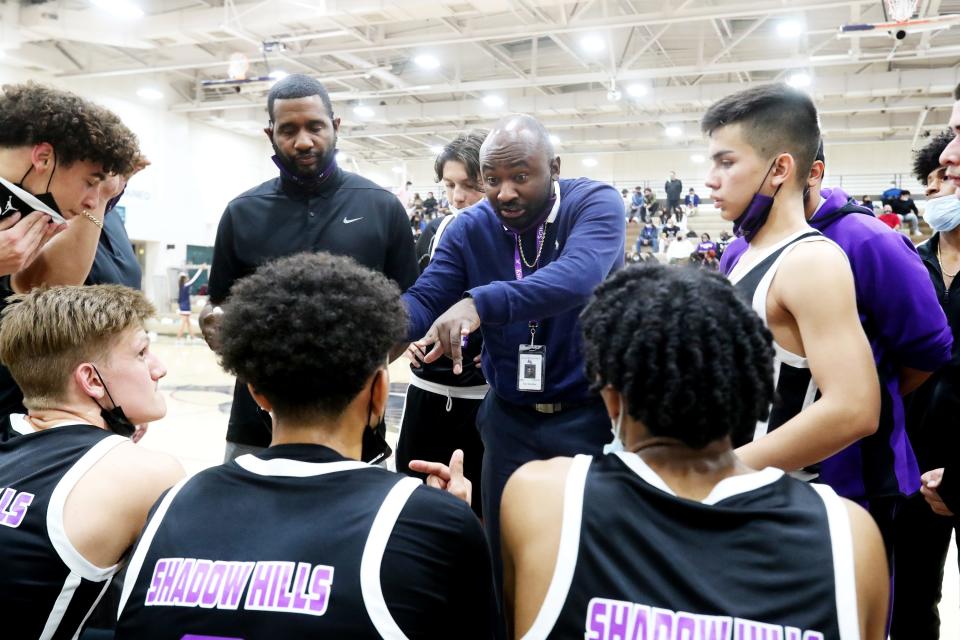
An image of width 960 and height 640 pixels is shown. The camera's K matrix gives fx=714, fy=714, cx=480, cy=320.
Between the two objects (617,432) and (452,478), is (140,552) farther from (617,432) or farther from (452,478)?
(617,432)

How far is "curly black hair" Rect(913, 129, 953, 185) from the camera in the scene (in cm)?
332

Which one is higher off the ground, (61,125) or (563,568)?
(61,125)

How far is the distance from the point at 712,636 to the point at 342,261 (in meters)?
0.95

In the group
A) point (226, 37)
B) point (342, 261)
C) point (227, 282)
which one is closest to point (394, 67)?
point (226, 37)

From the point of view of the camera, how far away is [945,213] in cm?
273

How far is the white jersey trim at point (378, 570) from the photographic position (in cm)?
112

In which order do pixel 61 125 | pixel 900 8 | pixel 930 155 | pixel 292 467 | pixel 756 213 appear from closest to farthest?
1. pixel 292 467
2. pixel 756 213
3. pixel 61 125
4. pixel 930 155
5. pixel 900 8

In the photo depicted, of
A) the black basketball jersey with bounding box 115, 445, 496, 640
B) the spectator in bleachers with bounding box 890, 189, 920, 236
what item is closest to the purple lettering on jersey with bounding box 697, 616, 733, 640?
the black basketball jersey with bounding box 115, 445, 496, 640

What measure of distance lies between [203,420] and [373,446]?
6.43 m

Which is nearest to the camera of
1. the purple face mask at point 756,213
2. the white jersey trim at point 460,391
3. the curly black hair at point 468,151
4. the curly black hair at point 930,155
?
the purple face mask at point 756,213

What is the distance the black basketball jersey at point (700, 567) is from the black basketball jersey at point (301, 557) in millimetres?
208

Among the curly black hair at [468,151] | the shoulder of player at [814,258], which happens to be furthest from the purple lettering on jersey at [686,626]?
the curly black hair at [468,151]

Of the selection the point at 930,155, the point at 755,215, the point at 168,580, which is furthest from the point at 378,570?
the point at 930,155

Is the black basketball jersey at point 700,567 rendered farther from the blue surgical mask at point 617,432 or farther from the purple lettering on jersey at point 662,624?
the blue surgical mask at point 617,432
